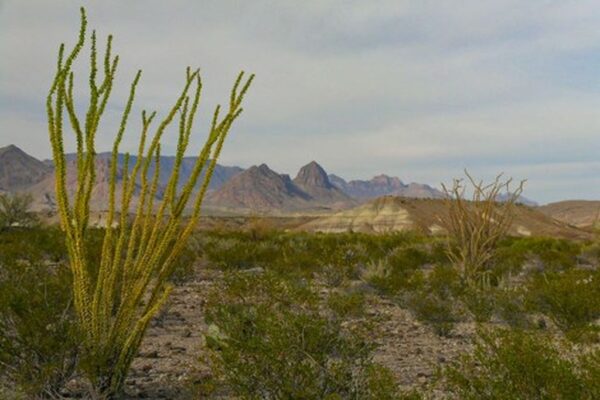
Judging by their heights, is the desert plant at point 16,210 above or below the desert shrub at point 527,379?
above

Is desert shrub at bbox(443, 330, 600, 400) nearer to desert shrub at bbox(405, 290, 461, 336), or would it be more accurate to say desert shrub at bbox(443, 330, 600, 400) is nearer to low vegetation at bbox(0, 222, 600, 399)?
low vegetation at bbox(0, 222, 600, 399)

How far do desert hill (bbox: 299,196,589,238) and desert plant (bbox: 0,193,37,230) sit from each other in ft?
105

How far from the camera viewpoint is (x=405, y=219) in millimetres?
56781

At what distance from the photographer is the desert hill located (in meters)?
54.2

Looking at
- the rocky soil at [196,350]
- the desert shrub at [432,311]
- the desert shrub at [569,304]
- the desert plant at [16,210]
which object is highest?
the desert plant at [16,210]

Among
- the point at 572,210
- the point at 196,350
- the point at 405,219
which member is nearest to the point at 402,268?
the point at 196,350

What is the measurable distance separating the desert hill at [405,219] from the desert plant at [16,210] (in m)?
31.9

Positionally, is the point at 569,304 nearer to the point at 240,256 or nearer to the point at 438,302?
the point at 438,302

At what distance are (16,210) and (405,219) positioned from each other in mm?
39677

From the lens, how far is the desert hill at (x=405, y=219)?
178 feet

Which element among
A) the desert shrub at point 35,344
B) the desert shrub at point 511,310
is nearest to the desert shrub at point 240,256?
the desert shrub at point 511,310

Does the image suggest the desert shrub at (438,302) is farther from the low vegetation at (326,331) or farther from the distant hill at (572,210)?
the distant hill at (572,210)

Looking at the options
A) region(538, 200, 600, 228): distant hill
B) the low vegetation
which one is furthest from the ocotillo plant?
region(538, 200, 600, 228): distant hill

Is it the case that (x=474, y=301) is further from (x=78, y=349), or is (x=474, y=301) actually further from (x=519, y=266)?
(x=519, y=266)
